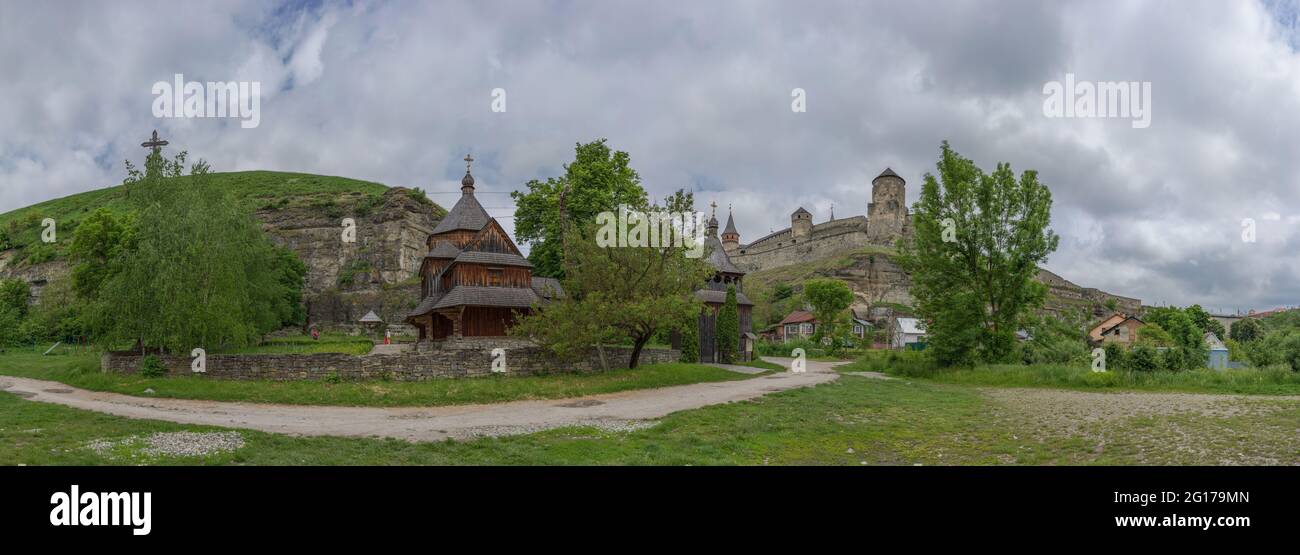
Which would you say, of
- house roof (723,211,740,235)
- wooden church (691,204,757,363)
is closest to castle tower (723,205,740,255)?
house roof (723,211,740,235)

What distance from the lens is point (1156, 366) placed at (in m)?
25.1

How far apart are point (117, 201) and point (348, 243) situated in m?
46.9

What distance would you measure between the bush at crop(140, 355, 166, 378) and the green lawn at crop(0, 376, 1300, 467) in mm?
7505

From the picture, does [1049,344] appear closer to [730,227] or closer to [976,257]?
[976,257]

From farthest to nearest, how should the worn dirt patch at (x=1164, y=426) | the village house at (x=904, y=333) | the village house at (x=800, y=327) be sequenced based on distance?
the village house at (x=800, y=327) → the village house at (x=904, y=333) → the worn dirt patch at (x=1164, y=426)

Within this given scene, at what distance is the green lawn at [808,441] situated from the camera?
10.1 m

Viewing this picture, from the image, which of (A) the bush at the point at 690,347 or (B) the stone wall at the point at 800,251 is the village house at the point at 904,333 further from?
(A) the bush at the point at 690,347

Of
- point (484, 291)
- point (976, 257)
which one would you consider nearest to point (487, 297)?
point (484, 291)

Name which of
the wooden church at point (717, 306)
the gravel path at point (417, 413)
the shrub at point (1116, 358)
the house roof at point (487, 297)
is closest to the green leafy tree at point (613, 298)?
the gravel path at point (417, 413)

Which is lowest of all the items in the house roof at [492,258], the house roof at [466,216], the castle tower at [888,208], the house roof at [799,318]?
the house roof at [799,318]

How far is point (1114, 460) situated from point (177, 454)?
14.6m

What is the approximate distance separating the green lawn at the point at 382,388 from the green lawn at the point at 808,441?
4764 millimetres

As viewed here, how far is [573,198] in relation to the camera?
3953 cm

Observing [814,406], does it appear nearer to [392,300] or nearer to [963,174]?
[963,174]
